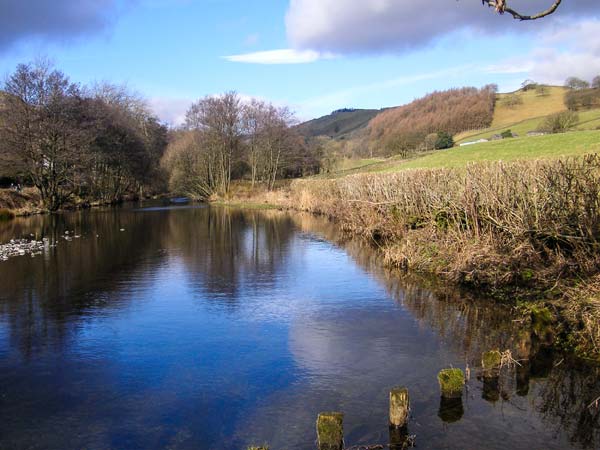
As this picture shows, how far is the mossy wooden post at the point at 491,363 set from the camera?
844 centimetres

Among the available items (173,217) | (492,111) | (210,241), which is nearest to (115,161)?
(173,217)

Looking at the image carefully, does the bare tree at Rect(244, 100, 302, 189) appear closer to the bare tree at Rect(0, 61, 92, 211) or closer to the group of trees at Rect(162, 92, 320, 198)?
the group of trees at Rect(162, 92, 320, 198)

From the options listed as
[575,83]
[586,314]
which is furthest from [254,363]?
[575,83]

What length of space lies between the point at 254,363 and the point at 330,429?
3.86m

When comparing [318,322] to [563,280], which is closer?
[563,280]

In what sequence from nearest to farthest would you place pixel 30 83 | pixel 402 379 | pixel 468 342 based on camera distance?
pixel 402 379 → pixel 468 342 → pixel 30 83

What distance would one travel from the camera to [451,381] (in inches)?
310

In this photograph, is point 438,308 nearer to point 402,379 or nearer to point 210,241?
point 402,379

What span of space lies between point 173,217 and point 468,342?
33.8 metres

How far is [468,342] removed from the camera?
10.9 m

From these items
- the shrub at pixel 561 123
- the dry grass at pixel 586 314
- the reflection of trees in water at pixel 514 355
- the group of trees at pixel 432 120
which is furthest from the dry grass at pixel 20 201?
the shrub at pixel 561 123

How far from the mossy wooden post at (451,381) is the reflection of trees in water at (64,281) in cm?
780

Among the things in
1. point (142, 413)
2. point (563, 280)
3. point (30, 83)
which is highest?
point (30, 83)

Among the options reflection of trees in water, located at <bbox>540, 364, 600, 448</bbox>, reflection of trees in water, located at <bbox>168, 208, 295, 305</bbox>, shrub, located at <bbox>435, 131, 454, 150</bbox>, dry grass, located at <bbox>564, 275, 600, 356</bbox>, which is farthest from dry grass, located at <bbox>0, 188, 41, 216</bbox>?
shrub, located at <bbox>435, 131, 454, 150</bbox>
